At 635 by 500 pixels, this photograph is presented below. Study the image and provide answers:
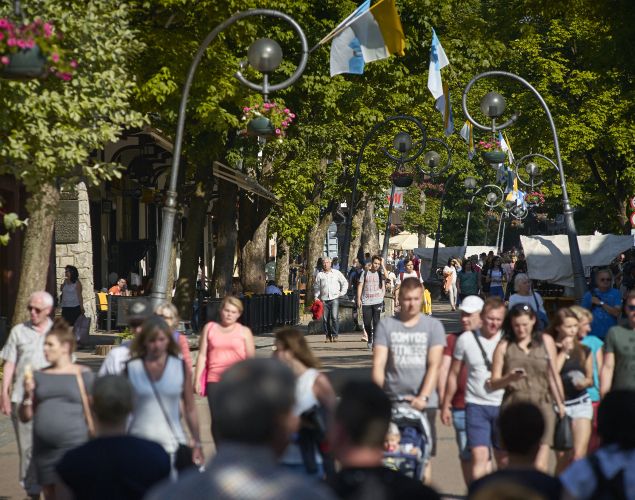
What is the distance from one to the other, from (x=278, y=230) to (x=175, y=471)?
3092 cm

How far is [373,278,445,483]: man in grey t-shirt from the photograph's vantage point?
8.51 meters

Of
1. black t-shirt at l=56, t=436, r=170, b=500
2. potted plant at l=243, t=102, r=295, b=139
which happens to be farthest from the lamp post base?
A: black t-shirt at l=56, t=436, r=170, b=500

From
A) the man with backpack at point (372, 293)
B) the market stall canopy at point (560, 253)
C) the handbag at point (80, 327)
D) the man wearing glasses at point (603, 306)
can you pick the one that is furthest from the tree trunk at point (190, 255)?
the man wearing glasses at point (603, 306)

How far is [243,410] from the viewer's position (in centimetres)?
313

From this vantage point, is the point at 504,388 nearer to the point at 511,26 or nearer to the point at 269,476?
the point at 269,476

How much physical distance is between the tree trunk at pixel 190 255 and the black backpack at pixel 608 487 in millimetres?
20347

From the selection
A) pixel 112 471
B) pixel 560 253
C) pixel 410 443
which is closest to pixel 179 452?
pixel 410 443

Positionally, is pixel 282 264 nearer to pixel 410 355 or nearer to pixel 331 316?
pixel 331 316

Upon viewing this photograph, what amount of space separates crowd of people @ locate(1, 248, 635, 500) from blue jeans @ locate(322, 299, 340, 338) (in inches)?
630

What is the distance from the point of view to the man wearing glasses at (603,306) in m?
13.4

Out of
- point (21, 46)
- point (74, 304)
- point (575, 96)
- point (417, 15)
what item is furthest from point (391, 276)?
point (21, 46)

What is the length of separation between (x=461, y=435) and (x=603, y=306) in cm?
507

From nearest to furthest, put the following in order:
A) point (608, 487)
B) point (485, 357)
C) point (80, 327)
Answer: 1. point (608, 487)
2. point (485, 357)
3. point (80, 327)

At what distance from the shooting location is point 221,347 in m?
9.58
